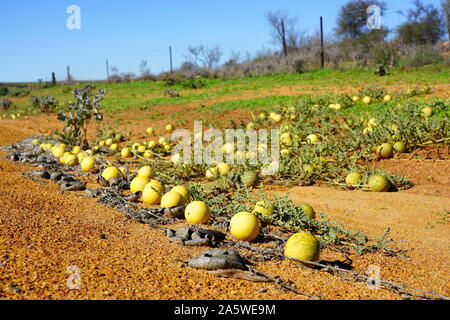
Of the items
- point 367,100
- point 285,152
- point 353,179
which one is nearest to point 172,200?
point 353,179

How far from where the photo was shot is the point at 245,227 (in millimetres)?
3430

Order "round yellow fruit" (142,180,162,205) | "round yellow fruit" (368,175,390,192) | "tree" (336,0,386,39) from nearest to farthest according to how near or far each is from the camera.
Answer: "round yellow fruit" (142,180,162,205), "round yellow fruit" (368,175,390,192), "tree" (336,0,386,39)

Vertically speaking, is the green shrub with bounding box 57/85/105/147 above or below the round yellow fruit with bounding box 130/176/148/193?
above

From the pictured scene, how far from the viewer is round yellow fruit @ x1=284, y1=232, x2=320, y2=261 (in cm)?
294

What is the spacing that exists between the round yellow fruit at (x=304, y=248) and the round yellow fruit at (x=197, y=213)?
109cm

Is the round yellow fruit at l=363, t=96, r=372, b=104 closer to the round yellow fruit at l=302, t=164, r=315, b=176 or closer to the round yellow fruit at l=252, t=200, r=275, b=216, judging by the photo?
the round yellow fruit at l=302, t=164, r=315, b=176

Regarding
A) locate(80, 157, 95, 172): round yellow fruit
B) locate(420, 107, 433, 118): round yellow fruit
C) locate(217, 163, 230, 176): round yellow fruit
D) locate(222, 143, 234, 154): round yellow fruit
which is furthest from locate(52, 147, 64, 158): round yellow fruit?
locate(420, 107, 433, 118): round yellow fruit

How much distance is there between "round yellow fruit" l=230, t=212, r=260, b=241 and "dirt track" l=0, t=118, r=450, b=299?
45 centimetres

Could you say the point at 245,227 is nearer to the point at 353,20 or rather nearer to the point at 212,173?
the point at 212,173

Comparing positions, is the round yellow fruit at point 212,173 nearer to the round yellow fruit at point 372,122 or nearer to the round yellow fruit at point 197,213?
the round yellow fruit at point 197,213

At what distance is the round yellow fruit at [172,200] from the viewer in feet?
13.8

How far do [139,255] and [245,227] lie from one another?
921mm

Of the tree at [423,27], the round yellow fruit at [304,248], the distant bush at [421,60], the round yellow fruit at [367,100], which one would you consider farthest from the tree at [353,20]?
the round yellow fruit at [304,248]
